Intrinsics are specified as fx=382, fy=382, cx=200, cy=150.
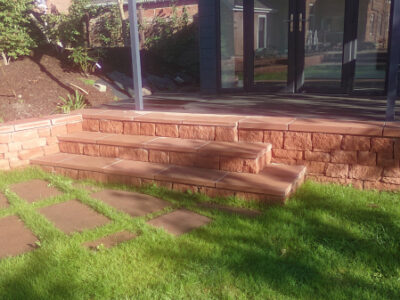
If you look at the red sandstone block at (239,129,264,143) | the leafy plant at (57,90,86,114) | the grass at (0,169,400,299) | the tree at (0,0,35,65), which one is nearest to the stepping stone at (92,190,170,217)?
the grass at (0,169,400,299)

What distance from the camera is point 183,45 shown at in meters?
11.1

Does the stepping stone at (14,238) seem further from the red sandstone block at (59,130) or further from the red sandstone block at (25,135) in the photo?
the red sandstone block at (59,130)

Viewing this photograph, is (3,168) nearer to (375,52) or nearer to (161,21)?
(375,52)

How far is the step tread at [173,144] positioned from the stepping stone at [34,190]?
2.38 ft

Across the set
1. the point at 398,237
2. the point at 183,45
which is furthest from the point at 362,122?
the point at 183,45

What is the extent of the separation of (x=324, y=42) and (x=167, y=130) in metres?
3.66

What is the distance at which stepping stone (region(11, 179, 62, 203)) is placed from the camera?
3449mm

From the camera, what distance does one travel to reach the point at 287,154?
12.0 feet

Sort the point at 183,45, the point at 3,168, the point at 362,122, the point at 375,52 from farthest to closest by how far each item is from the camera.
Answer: the point at 183,45, the point at 375,52, the point at 3,168, the point at 362,122

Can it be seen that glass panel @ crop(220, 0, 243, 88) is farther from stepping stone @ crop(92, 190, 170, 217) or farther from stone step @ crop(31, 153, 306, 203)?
stepping stone @ crop(92, 190, 170, 217)

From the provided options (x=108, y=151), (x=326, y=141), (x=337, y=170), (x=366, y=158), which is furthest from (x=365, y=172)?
(x=108, y=151)

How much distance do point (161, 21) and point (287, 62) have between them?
637 cm

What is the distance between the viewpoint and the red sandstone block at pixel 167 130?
410 centimetres

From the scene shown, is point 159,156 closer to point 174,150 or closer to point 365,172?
point 174,150
